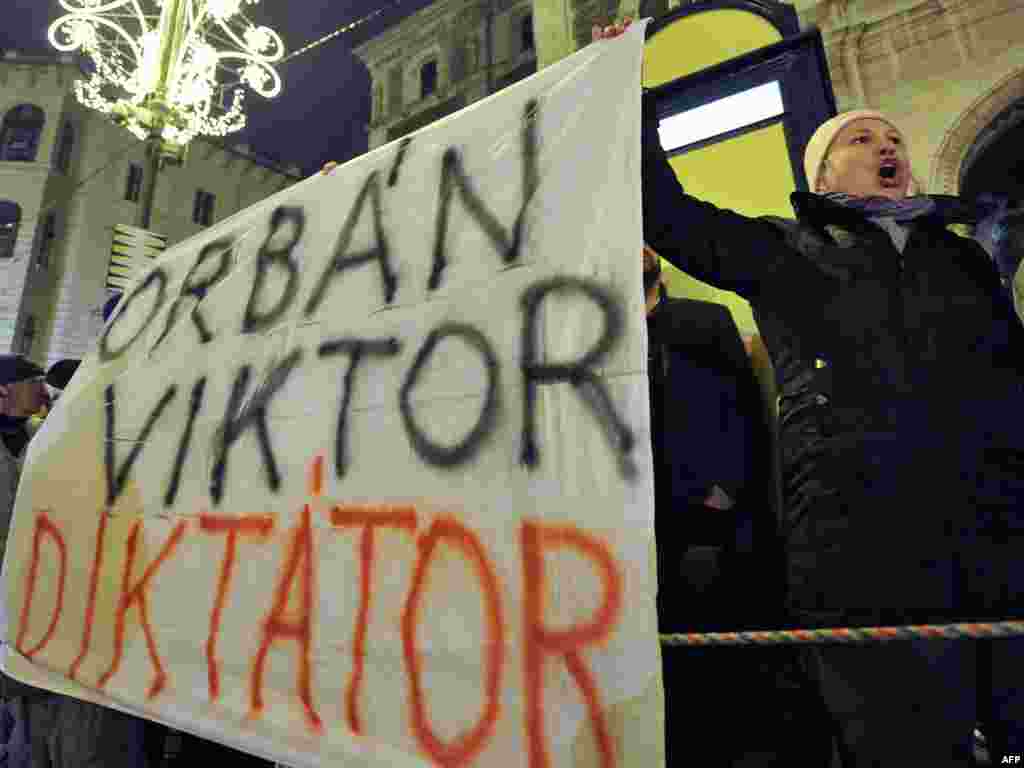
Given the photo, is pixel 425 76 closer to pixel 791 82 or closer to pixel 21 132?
pixel 21 132

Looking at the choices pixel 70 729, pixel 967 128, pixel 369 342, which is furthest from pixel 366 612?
pixel 967 128

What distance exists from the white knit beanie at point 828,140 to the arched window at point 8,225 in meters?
28.4

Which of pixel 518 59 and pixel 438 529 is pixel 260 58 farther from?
pixel 518 59

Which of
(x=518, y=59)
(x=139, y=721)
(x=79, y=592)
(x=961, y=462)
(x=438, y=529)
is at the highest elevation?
(x=518, y=59)

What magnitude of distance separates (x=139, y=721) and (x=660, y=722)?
103 inches

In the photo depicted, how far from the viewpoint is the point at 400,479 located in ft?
5.26

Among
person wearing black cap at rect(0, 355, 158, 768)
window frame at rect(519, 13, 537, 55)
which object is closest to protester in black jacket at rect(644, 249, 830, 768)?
person wearing black cap at rect(0, 355, 158, 768)

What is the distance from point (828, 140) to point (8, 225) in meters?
29.3

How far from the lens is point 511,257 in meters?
1.60

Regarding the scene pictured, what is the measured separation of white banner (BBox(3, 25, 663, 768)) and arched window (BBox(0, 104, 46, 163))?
2853cm

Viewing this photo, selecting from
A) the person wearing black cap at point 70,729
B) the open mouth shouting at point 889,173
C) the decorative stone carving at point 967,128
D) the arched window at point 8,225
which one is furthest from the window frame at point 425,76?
the open mouth shouting at point 889,173

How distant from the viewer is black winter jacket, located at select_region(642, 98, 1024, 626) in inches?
47.6

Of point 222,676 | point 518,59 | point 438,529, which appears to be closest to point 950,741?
point 438,529

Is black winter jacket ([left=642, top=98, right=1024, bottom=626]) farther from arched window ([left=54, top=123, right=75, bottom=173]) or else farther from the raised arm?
arched window ([left=54, top=123, right=75, bottom=173])
